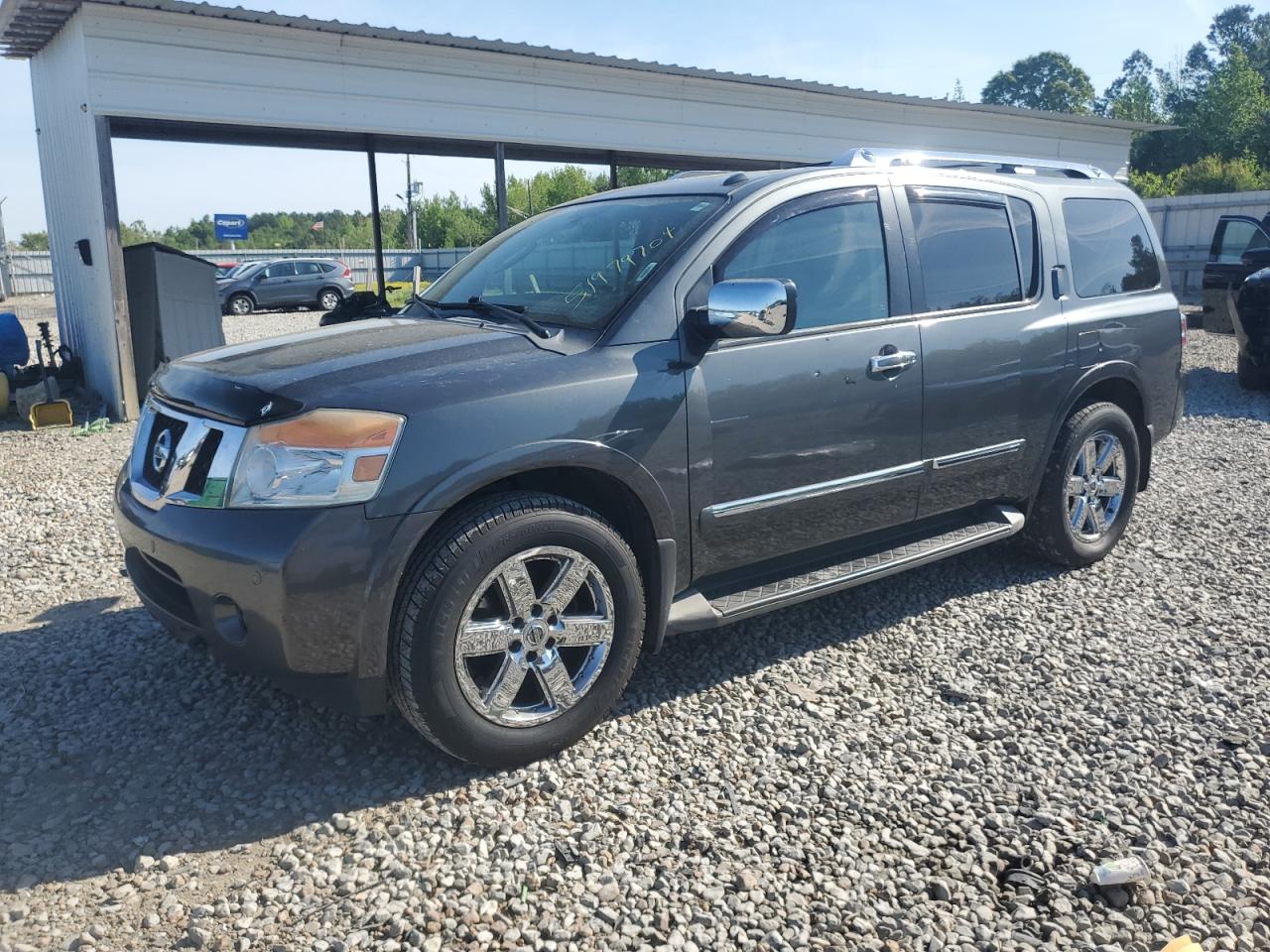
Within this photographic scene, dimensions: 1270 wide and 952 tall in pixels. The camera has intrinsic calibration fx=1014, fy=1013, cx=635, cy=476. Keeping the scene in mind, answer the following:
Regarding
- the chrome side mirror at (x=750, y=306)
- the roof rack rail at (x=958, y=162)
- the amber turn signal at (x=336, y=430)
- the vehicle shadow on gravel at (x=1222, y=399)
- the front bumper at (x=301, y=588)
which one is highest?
the roof rack rail at (x=958, y=162)

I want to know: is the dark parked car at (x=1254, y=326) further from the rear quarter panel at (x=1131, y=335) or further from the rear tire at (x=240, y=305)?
the rear tire at (x=240, y=305)

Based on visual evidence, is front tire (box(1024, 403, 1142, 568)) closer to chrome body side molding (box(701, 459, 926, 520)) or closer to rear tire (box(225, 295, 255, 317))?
chrome body side molding (box(701, 459, 926, 520))

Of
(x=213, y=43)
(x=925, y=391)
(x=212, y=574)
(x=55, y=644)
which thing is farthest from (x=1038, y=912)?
(x=213, y=43)

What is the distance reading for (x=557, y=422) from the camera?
3166 millimetres

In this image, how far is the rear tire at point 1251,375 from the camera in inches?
426

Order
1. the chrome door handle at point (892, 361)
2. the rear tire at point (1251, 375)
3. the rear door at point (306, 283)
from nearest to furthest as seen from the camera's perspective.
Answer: the chrome door handle at point (892, 361), the rear tire at point (1251, 375), the rear door at point (306, 283)

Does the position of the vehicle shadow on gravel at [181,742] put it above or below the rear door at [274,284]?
below

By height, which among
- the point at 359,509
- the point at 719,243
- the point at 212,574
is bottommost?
the point at 212,574

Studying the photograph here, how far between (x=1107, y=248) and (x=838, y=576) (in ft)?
8.39

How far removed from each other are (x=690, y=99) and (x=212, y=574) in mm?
12144

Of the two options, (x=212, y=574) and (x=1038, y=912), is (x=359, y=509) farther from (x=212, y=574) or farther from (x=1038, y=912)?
(x=1038, y=912)

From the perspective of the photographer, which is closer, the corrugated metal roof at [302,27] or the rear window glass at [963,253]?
the rear window glass at [963,253]

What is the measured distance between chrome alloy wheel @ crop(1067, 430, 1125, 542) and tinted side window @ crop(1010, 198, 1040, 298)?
33.9 inches

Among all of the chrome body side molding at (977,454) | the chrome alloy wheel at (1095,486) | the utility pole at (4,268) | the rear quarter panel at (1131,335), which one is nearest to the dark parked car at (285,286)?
the utility pole at (4,268)
